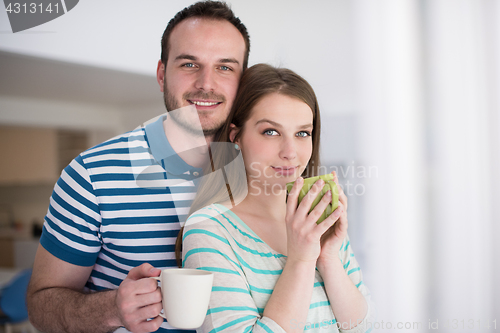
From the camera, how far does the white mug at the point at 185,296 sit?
551 mm

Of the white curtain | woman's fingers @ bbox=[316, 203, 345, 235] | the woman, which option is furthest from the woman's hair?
the white curtain

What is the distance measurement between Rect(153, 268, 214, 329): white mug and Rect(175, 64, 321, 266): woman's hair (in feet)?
0.71

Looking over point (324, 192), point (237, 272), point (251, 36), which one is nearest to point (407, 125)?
point (251, 36)

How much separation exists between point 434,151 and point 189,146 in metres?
1.01

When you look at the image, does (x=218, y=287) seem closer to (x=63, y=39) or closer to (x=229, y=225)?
(x=229, y=225)

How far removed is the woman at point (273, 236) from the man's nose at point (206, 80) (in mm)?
67

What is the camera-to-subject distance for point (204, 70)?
85 cm

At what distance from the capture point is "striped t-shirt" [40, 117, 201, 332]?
2.71ft

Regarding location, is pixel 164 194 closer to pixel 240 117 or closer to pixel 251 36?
pixel 240 117

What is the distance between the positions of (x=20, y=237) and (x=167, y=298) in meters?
4.17

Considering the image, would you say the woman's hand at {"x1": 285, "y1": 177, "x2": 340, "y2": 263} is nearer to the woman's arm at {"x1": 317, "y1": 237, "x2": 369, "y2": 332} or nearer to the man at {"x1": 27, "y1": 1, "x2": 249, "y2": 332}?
the woman's arm at {"x1": 317, "y1": 237, "x2": 369, "y2": 332}

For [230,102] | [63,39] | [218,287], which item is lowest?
[218,287]

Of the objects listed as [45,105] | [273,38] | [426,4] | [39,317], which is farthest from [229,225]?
[45,105]

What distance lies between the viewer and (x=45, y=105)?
3330 millimetres
